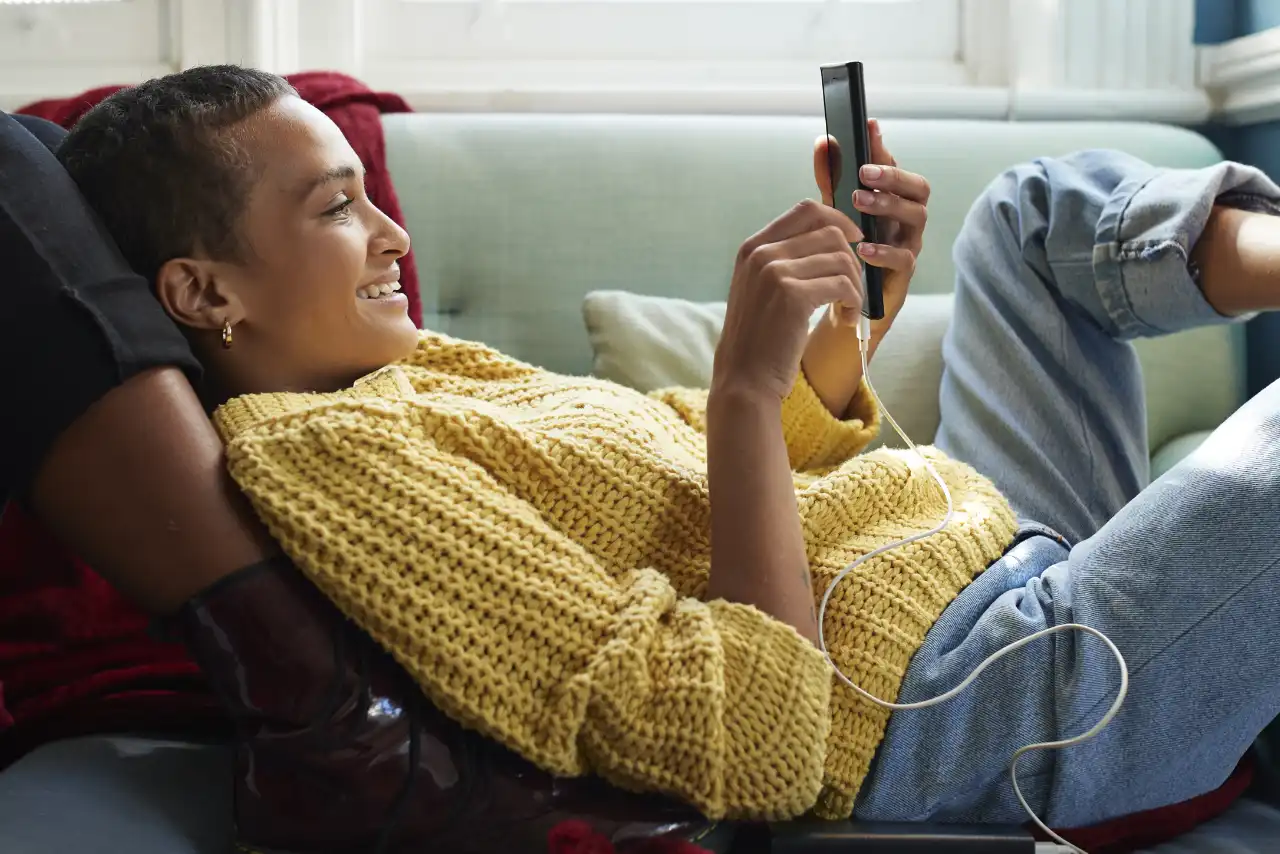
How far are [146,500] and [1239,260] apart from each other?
94cm

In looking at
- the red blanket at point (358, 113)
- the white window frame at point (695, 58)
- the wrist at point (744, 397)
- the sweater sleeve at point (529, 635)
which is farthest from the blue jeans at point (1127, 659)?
the white window frame at point (695, 58)

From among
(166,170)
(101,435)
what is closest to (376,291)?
(166,170)

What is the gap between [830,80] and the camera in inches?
39.2

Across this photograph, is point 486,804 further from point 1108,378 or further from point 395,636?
point 1108,378

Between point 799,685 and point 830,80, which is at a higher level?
point 830,80

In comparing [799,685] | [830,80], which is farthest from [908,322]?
[799,685]

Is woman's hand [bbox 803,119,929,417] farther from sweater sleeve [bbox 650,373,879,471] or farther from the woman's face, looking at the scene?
the woman's face

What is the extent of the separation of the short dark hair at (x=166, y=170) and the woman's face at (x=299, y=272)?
0.5 inches

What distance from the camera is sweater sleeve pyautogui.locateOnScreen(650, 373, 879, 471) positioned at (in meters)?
1.15

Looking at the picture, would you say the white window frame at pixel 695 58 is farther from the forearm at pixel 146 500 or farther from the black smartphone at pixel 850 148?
the forearm at pixel 146 500

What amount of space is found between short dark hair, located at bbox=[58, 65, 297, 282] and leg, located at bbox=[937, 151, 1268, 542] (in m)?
0.76

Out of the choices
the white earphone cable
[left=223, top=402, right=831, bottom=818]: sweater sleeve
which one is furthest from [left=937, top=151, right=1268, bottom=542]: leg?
[left=223, top=402, right=831, bottom=818]: sweater sleeve

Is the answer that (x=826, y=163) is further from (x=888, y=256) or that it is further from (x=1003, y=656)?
(x=1003, y=656)

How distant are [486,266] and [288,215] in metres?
0.59
